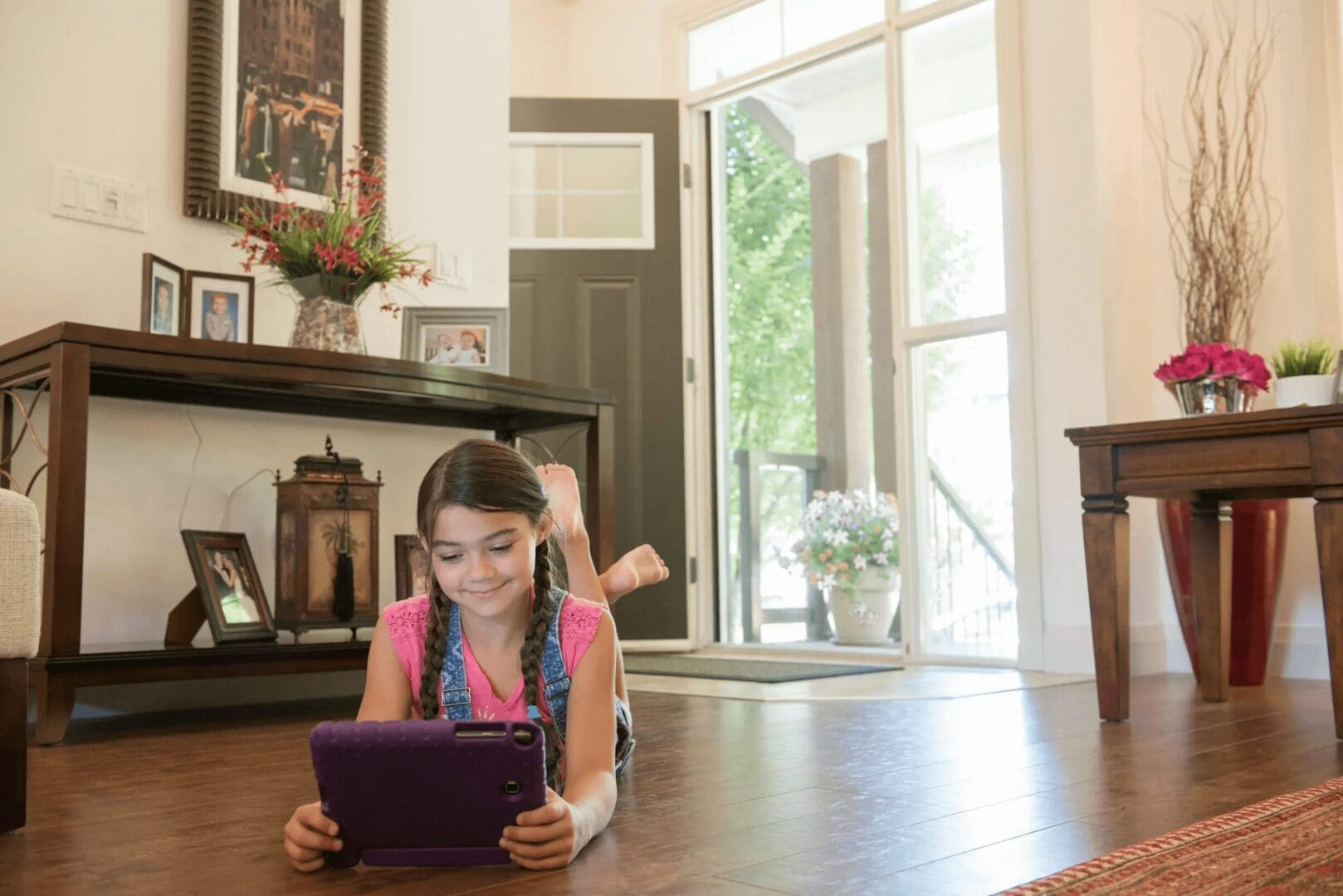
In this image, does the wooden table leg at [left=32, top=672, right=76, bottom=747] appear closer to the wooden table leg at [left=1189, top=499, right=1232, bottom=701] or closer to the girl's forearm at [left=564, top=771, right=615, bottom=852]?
the girl's forearm at [left=564, top=771, right=615, bottom=852]

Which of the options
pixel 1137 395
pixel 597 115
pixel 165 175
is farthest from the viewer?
pixel 597 115

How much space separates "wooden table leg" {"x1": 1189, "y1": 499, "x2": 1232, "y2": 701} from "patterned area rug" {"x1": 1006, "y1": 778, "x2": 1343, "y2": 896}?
156 centimetres

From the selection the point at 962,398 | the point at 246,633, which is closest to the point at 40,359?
the point at 246,633

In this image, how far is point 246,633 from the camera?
279 centimetres

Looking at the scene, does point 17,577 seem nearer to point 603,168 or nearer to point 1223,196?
point 1223,196

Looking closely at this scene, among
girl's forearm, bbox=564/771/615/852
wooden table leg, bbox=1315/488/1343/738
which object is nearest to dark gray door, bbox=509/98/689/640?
wooden table leg, bbox=1315/488/1343/738

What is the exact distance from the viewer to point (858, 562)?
529cm

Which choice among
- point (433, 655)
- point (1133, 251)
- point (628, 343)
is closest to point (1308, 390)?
point (1133, 251)

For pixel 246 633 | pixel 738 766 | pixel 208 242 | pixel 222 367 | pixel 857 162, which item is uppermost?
pixel 857 162

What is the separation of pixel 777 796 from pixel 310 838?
0.69 m

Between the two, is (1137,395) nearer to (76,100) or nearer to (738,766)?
(738,766)

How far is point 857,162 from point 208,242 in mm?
3232

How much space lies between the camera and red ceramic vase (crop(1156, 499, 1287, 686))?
11.2 feet

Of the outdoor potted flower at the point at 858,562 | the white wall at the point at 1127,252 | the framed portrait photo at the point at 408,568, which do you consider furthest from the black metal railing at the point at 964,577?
the framed portrait photo at the point at 408,568
